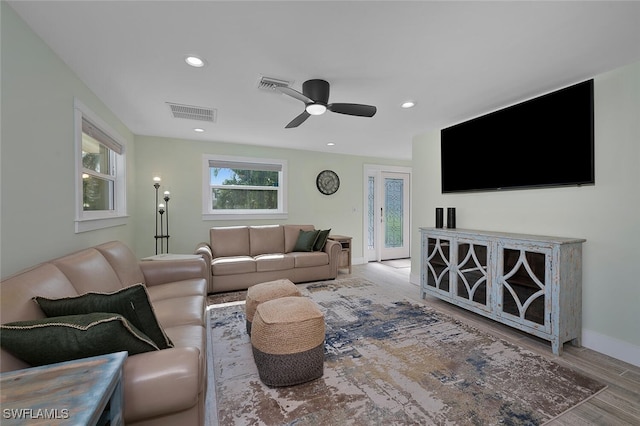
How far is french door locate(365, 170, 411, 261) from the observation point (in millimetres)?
5949

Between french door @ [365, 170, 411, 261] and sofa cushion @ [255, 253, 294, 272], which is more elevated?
french door @ [365, 170, 411, 261]

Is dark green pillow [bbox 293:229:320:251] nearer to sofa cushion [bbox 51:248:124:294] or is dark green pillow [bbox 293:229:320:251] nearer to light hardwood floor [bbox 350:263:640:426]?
light hardwood floor [bbox 350:263:640:426]

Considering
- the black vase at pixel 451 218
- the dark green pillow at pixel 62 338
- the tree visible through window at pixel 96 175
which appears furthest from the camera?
the black vase at pixel 451 218

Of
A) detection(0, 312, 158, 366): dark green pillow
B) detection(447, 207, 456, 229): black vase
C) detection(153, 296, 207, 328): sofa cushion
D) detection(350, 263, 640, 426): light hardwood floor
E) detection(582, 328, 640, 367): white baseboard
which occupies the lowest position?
detection(350, 263, 640, 426): light hardwood floor

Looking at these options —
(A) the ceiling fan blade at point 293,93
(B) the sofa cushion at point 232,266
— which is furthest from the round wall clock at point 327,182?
(A) the ceiling fan blade at point 293,93

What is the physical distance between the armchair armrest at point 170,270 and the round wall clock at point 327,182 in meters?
3.00

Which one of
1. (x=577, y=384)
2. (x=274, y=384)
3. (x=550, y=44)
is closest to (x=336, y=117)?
(x=550, y=44)

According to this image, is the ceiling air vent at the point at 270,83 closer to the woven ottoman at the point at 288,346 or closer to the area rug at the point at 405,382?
the woven ottoman at the point at 288,346

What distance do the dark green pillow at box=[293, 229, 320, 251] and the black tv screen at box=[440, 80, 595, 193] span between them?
2.23 meters

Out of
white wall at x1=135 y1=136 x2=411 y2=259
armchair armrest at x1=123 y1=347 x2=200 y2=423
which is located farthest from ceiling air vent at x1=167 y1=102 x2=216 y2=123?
armchair armrest at x1=123 y1=347 x2=200 y2=423

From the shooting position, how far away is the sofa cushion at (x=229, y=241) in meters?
4.14

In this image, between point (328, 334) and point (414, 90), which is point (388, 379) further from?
point (414, 90)

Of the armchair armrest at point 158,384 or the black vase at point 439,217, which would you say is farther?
the black vase at point 439,217

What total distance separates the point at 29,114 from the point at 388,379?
2.87 m
